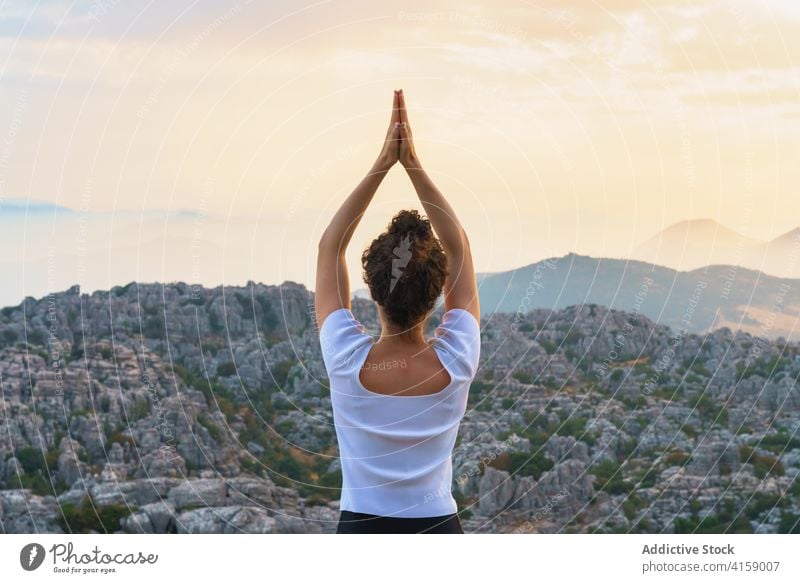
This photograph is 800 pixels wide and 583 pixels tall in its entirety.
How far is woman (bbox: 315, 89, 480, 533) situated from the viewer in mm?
3521

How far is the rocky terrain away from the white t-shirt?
22.4m

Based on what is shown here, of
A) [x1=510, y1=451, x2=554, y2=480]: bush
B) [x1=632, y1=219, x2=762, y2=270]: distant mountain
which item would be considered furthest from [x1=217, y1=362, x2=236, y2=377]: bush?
[x1=632, y1=219, x2=762, y2=270]: distant mountain

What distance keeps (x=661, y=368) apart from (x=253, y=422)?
51.3ft

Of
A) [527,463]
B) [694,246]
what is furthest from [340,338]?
[527,463]

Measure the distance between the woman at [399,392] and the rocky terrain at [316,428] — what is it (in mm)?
22368

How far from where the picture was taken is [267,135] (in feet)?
38.6

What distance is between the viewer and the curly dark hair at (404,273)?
3.54 meters

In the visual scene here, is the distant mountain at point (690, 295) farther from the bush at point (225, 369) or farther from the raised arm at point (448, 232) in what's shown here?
the raised arm at point (448, 232)

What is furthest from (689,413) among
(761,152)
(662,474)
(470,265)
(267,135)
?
(470,265)

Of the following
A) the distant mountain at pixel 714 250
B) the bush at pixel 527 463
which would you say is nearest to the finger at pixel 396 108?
the distant mountain at pixel 714 250

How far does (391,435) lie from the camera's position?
11.5 ft

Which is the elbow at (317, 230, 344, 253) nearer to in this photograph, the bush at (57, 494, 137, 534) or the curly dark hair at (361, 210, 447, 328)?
the curly dark hair at (361, 210, 447, 328)

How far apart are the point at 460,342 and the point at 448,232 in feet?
1.84

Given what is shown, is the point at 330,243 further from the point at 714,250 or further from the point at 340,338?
the point at 714,250
